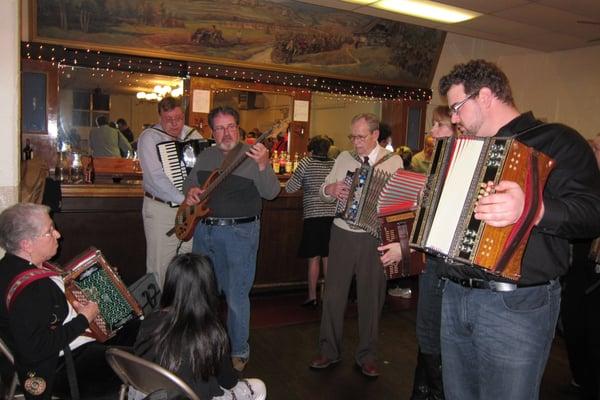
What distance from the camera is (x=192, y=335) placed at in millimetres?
1984

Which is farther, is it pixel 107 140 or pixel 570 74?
pixel 570 74

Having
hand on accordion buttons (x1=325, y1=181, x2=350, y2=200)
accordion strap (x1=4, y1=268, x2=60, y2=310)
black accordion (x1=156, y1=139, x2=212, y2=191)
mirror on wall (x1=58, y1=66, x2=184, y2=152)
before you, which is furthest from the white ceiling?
accordion strap (x1=4, y1=268, x2=60, y2=310)

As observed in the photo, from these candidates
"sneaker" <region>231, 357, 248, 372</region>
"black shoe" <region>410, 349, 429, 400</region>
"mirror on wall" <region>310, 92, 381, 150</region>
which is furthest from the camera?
"mirror on wall" <region>310, 92, 381, 150</region>

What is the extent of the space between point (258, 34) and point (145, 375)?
5181 millimetres

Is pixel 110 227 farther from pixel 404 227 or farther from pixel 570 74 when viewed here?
pixel 570 74

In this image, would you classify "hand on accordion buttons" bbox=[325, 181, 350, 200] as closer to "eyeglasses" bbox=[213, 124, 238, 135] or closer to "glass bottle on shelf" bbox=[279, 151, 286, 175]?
"eyeglasses" bbox=[213, 124, 238, 135]

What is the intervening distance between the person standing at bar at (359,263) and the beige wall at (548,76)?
523 cm

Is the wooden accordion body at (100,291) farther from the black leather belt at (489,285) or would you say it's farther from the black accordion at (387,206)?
the black leather belt at (489,285)

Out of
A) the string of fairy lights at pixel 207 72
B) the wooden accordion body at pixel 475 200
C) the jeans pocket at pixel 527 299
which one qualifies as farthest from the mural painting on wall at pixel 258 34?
the jeans pocket at pixel 527 299

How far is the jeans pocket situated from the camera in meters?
1.70

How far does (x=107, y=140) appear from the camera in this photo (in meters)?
7.22

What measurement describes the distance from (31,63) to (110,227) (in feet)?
7.82

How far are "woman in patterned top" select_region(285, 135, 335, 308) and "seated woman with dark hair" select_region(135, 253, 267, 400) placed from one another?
2.32 m

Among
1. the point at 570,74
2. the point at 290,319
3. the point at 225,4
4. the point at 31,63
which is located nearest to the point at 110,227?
the point at 290,319
